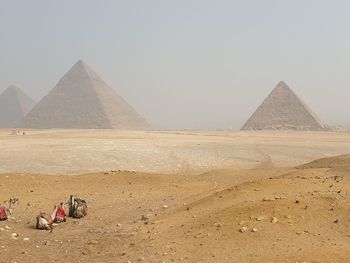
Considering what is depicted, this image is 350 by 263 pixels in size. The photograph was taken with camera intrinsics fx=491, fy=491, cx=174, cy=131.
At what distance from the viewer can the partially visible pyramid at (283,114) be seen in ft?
263

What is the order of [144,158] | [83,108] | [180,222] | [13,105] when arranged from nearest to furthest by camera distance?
[180,222] → [144,158] → [83,108] → [13,105]

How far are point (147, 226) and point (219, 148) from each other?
838 inches

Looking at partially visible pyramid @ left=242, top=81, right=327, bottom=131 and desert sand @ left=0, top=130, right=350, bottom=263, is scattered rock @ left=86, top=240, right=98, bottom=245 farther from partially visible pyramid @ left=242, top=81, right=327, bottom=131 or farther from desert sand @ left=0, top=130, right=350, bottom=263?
partially visible pyramid @ left=242, top=81, right=327, bottom=131

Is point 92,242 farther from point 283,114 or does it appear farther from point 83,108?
point 83,108

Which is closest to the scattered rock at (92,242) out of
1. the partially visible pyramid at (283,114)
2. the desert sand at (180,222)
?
the desert sand at (180,222)

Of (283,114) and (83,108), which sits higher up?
(83,108)

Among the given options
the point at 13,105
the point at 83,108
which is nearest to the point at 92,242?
the point at 83,108

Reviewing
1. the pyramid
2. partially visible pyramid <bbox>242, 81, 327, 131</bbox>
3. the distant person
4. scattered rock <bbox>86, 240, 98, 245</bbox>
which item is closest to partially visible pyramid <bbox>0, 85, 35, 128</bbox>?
the pyramid

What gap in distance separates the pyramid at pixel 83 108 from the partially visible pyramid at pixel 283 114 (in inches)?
1025

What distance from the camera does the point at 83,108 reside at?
102m

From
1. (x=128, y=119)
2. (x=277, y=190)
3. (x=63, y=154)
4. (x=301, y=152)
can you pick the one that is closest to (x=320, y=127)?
(x=128, y=119)

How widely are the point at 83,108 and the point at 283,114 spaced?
1635 inches

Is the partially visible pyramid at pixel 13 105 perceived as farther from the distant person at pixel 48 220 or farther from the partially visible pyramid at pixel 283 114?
the distant person at pixel 48 220

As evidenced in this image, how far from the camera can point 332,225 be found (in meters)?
6.93
